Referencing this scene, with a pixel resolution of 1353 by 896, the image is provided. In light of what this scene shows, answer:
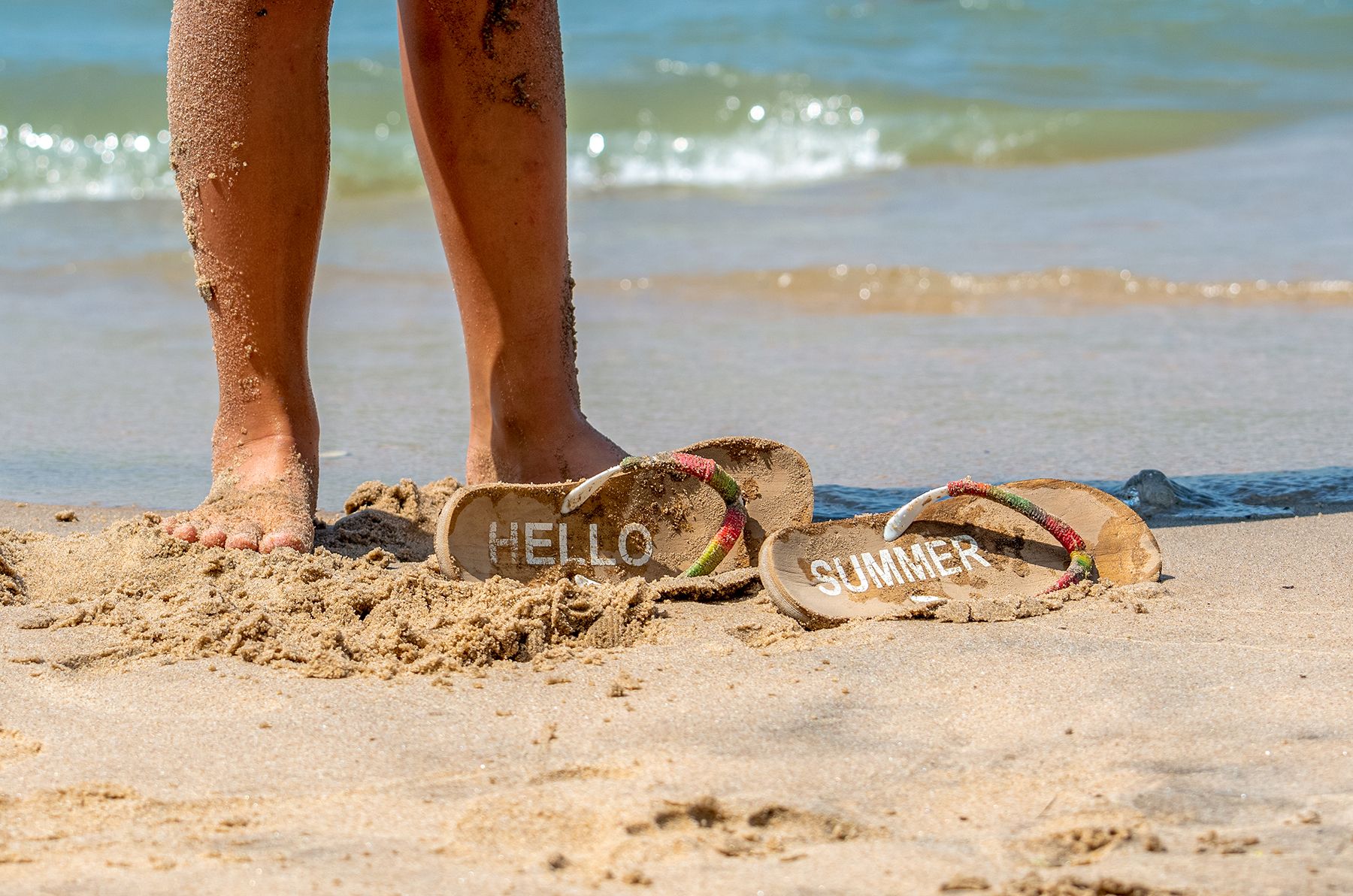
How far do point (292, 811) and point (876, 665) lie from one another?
0.62 m

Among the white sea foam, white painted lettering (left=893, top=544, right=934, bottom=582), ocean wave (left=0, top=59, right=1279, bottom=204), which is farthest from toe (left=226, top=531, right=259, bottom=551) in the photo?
the white sea foam

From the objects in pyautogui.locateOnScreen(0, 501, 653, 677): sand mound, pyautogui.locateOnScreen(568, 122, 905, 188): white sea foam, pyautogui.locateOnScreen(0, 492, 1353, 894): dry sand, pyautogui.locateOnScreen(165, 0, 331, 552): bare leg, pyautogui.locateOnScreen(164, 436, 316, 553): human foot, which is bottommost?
pyautogui.locateOnScreen(0, 492, 1353, 894): dry sand

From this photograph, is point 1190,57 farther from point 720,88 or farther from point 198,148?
point 198,148

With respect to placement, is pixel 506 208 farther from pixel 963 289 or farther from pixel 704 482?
pixel 963 289

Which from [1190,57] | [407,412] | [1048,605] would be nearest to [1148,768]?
[1048,605]

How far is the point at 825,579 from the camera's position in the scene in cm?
173

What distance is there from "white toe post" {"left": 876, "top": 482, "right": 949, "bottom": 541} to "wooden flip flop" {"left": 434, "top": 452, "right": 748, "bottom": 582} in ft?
0.20

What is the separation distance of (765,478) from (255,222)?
76 centimetres

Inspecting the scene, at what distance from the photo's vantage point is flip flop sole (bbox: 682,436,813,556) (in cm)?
190

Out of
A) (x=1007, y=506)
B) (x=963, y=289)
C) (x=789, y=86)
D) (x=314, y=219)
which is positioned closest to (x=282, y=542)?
(x=314, y=219)

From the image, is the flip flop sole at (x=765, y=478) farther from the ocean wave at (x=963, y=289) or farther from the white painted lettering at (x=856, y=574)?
the ocean wave at (x=963, y=289)

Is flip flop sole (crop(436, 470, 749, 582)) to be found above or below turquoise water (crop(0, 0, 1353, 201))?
below

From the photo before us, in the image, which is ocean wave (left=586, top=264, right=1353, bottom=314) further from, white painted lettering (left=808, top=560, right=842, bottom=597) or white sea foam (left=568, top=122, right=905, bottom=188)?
white sea foam (left=568, top=122, right=905, bottom=188)

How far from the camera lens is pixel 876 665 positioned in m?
1.50
